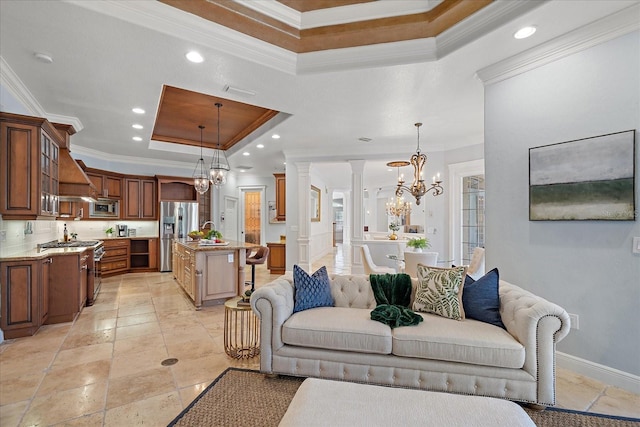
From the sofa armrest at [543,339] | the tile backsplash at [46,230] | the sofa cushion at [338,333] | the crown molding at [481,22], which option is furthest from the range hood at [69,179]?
the sofa armrest at [543,339]

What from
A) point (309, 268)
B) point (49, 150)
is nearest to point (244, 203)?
point (309, 268)

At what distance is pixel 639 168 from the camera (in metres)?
2.28

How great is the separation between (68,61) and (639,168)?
16.5ft

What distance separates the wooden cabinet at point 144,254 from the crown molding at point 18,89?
12.4ft

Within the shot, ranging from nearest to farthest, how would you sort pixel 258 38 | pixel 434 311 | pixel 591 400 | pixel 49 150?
pixel 591 400 → pixel 434 311 → pixel 258 38 → pixel 49 150

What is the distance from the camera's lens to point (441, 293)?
261 centimetres

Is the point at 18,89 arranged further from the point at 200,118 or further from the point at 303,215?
the point at 303,215

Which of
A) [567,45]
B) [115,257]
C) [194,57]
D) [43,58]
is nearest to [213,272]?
[194,57]

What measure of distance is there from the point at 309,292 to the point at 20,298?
10.5 ft

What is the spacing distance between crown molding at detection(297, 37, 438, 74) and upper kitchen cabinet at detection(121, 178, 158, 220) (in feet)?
20.1

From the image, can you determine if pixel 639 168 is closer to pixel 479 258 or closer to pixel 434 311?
pixel 434 311

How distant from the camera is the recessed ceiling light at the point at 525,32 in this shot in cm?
244

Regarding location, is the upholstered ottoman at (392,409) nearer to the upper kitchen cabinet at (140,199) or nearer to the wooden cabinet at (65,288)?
the wooden cabinet at (65,288)

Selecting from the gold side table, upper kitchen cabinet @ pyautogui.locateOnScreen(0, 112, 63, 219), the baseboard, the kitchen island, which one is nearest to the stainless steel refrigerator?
the kitchen island
